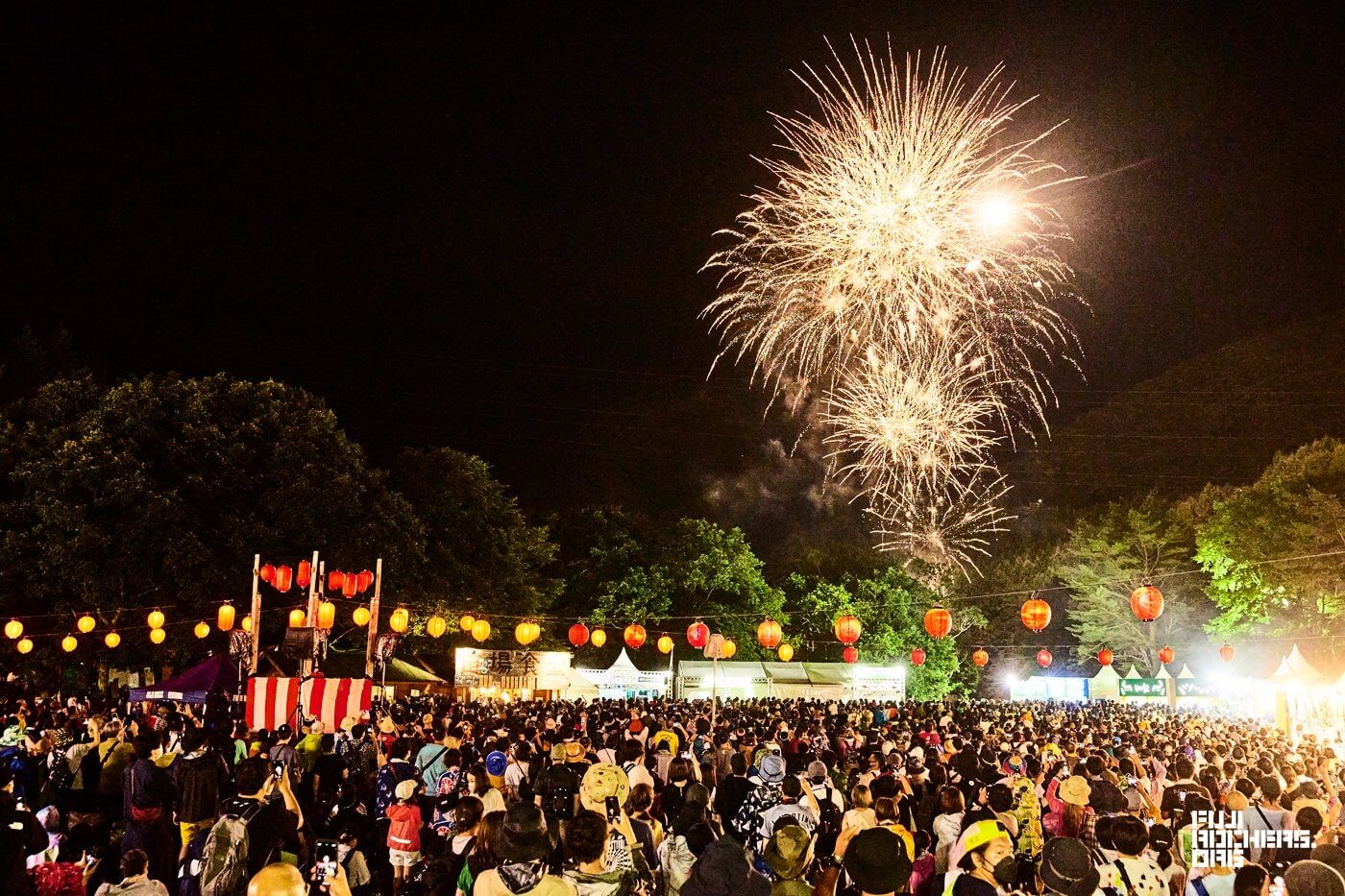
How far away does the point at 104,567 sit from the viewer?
23797 mm

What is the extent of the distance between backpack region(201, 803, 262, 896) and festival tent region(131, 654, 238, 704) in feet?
51.7

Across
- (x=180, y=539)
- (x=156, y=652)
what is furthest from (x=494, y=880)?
(x=156, y=652)

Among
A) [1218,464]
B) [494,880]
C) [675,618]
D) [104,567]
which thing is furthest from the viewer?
[1218,464]

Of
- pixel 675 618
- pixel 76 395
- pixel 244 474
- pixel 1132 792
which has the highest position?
pixel 76 395

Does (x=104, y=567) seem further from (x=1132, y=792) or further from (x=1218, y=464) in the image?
(x=1218, y=464)

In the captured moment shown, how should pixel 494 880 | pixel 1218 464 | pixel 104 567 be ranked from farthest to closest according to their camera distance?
1. pixel 1218 464
2. pixel 104 567
3. pixel 494 880

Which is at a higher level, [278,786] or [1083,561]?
[1083,561]

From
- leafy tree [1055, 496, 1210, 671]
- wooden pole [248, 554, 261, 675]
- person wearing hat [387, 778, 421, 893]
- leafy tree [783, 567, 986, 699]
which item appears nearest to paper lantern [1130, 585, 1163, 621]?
person wearing hat [387, 778, 421, 893]

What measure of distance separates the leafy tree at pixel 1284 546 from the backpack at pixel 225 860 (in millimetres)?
30388

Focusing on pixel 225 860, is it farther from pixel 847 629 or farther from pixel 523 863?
pixel 847 629

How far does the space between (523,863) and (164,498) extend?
22713 millimetres

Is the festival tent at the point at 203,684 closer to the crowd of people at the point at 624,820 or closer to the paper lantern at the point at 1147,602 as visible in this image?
the crowd of people at the point at 624,820

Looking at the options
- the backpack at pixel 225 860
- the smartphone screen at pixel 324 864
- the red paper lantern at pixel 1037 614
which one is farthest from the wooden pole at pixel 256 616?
the smartphone screen at pixel 324 864

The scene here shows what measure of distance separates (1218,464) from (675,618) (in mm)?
36769
